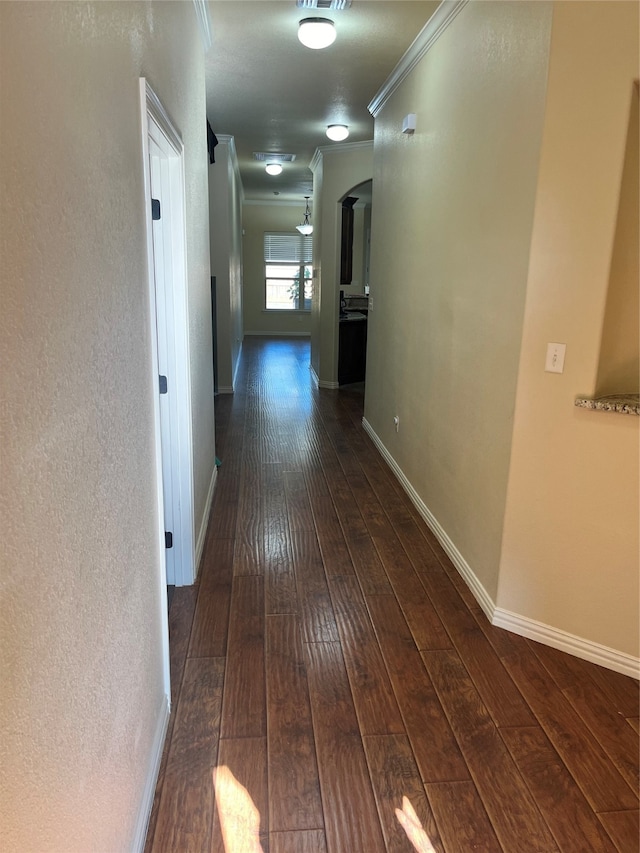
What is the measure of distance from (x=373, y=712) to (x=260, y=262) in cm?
1178

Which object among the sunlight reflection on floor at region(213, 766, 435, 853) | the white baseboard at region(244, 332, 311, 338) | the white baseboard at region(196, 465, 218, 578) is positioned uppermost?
the white baseboard at region(244, 332, 311, 338)

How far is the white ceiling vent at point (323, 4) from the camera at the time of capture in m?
3.07

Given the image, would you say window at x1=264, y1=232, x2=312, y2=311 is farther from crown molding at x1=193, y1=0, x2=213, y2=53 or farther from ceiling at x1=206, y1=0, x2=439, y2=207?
crown molding at x1=193, y1=0, x2=213, y2=53

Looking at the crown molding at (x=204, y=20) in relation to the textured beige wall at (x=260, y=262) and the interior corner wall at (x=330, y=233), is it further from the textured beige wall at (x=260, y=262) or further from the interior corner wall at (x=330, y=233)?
the textured beige wall at (x=260, y=262)

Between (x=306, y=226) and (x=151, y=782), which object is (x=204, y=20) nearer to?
(x=151, y=782)

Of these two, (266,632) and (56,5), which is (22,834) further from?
(266,632)

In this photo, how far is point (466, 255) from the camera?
289 cm

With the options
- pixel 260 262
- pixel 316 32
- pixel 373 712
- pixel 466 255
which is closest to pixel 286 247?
pixel 260 262

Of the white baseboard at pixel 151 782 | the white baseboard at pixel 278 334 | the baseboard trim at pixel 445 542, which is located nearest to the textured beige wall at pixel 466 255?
the baseboard trim at pixel 445 542

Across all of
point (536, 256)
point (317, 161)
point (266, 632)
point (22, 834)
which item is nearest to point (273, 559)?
point (266, 632)

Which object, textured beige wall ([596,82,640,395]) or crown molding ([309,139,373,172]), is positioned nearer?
textured beige wall ([596,82,640,395])

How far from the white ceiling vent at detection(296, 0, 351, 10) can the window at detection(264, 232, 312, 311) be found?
31.9 ft

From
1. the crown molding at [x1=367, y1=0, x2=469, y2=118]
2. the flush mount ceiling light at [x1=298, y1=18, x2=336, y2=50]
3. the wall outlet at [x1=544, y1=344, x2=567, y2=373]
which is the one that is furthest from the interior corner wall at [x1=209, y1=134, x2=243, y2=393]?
the wall outlet at [x1=544, y1=344, x2=567, y2=373]

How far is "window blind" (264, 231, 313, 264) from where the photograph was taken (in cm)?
1270
